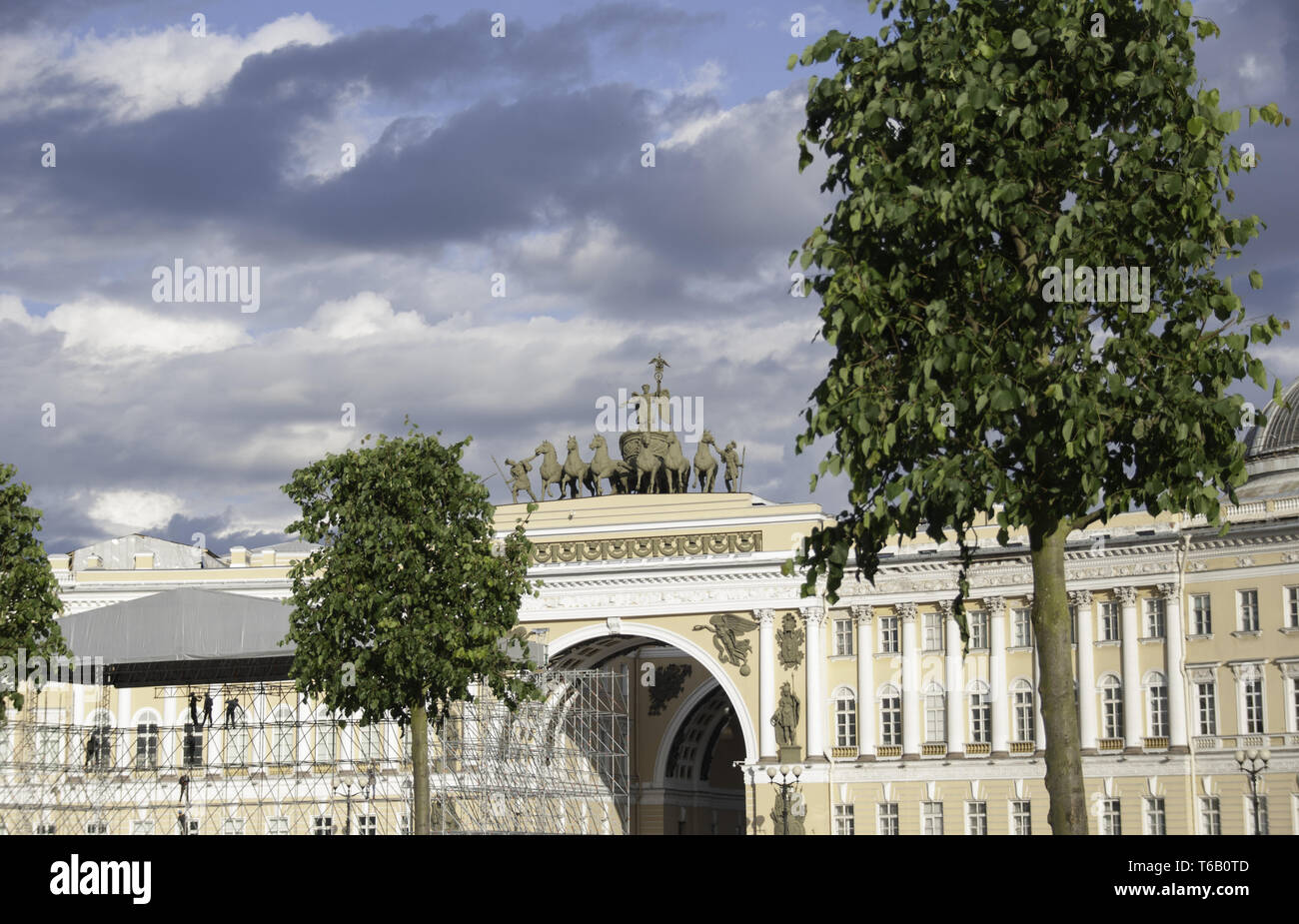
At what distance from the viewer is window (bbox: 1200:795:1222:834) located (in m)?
61.4

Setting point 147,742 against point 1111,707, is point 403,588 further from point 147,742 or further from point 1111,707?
point 147,742

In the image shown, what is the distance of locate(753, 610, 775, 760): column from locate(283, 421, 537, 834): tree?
28.4 m

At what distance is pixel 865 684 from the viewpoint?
68.0 m

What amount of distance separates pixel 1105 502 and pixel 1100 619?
154ft

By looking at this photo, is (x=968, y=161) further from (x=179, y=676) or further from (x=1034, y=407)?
(x=179, y=676)

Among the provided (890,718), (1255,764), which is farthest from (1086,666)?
(1255,764)

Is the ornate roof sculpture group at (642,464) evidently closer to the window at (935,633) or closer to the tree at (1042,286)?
the window at (935,633)

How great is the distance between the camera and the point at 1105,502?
66.6 ft

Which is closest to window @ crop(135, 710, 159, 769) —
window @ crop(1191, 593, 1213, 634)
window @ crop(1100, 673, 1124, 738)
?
window @ crop(1100, 673, 1124, 738)

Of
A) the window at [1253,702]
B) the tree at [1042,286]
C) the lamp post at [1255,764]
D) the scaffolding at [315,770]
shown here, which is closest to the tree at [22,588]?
Answer: the tree at [1042,286]

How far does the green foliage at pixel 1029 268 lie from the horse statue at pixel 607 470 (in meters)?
52.1

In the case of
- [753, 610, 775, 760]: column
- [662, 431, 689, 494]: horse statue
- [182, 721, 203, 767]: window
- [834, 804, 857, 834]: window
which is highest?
[662, 431, 689, 494]: horse statue

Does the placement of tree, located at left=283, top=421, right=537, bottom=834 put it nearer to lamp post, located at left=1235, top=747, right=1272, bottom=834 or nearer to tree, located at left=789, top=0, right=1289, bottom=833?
tree, located at left=789, top=0, right=1289, bottom=833
